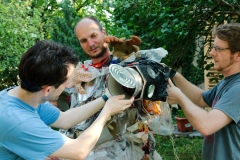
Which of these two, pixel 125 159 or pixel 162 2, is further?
pixel 162 2

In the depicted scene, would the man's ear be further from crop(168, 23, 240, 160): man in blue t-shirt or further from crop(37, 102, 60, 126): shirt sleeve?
crop(168, 23, 240, 160): man in blue t-shirt

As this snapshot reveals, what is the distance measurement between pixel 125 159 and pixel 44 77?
896 millimetres

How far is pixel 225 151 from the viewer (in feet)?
6.31

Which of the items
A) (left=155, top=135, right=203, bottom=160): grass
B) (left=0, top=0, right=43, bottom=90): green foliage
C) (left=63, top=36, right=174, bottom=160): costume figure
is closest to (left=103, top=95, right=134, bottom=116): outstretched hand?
(left=63, top=36, right=174, bottom=160): costume figure

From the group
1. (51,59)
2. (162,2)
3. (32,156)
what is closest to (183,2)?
(162,2)

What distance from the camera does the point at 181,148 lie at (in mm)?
5707

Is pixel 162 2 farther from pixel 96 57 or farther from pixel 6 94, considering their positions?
pixel 6 94

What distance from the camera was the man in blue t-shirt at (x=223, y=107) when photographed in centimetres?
184

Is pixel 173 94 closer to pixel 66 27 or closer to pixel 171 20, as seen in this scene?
pixel 171 20

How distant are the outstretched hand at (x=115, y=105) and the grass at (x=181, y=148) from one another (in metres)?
3.20

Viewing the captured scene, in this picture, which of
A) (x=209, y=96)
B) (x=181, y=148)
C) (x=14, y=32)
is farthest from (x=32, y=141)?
(x=14, y=32)

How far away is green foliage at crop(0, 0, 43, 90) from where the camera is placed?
8.17m

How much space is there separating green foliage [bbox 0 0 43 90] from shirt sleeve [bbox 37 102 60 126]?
657 cm

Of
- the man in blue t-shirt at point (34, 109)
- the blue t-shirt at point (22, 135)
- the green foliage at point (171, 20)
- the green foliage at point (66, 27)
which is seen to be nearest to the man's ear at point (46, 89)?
the man in blue t-shirt at point (34, 109)
